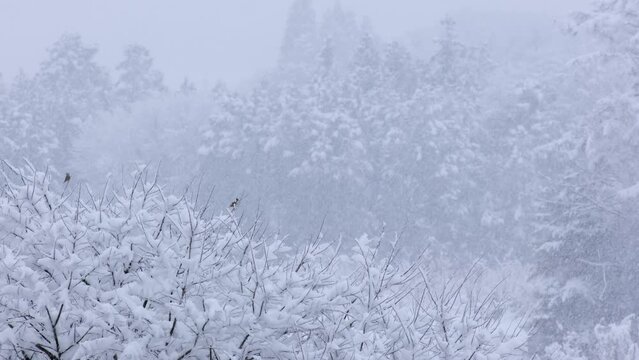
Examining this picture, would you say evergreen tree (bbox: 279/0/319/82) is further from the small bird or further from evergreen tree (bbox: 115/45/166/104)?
the small bird

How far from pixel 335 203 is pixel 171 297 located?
27979 mm

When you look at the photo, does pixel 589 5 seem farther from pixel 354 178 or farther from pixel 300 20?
pixel 300 20

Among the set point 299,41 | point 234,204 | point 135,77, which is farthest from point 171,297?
point 299,41

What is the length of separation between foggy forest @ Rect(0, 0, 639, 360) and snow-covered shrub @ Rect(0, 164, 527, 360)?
0.06 ft

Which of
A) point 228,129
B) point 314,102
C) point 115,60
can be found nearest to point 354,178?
point 314,102

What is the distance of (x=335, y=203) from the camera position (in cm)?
3253

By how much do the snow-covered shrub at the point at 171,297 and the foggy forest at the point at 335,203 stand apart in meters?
0.02

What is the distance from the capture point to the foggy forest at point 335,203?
4.70m

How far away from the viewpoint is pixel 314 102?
34.8 meters

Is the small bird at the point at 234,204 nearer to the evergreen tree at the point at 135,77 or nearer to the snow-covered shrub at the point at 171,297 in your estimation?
the snow-covered shrub at the point at 171,297

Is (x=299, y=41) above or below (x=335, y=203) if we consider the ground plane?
above

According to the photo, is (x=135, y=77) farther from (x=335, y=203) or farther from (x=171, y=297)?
(x=171, y=297)

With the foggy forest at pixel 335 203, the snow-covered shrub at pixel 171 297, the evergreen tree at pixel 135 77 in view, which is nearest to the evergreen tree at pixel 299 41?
the foggy forest at pixel 335 203

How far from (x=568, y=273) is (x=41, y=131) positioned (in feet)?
88.9
